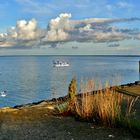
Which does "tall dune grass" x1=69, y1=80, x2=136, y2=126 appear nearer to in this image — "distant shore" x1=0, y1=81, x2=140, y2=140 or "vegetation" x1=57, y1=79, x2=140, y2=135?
"vegetation" x1=57, y1=79, x2=140, y2=135

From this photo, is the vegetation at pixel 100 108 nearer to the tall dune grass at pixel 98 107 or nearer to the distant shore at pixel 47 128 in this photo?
the tall dune grass at pixel 98 107

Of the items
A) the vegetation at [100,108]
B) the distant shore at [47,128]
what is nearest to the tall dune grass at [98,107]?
the vegetation at [100,108]

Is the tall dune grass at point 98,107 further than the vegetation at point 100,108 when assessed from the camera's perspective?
Yes

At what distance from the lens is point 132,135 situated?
9.05 meters

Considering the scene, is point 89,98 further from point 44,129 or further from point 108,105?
point 44,129

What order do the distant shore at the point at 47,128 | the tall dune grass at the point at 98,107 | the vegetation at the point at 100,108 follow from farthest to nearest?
the tall dune grass at the point at 98,107
the vegetation at the point at 100,108
the distant shore at the point at 47,128

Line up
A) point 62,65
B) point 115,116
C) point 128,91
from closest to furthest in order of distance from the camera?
point 115,116 < point 128,91 < point 62,65

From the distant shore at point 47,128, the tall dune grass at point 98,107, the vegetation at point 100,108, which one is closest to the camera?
the distant shore at point 47,128

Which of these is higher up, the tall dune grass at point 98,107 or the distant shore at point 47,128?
the tall dune grass at point 98,107

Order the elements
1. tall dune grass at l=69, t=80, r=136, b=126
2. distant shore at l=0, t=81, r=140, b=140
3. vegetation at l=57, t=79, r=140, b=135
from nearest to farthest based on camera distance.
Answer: distant shore at l=0, t=81, r=140, b=140 → vegetation at l=57, t=79, r=140, b=135 → tall dune grass at l=69, t=80, r=136, b=126

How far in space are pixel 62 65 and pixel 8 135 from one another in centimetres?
14706

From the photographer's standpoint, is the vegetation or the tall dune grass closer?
the vegetation

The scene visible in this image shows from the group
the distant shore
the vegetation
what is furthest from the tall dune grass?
the distant shore

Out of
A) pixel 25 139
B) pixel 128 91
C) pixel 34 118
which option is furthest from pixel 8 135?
pixel 128 91
